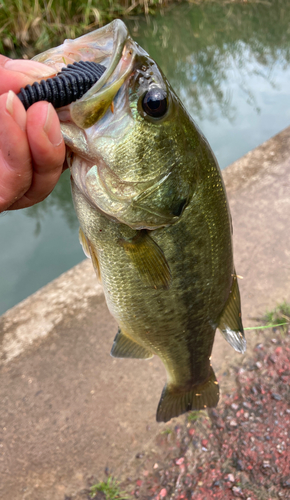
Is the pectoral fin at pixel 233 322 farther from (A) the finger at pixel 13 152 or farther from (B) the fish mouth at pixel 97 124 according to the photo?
(A) the finger at pixel 13 152

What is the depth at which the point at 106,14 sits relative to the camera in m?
8.52

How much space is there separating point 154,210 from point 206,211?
20cm

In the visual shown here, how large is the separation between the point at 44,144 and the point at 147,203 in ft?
1.21

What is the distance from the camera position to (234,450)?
1.95 metres

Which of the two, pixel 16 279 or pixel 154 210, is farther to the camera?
pixel 16 279

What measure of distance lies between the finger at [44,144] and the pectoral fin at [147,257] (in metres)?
0.33

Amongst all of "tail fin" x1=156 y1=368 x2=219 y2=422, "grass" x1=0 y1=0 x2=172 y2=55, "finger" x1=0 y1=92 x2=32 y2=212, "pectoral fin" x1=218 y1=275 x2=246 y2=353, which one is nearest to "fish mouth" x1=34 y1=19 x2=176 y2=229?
"finger" x1=0 y1=92 x2=32 y2=212

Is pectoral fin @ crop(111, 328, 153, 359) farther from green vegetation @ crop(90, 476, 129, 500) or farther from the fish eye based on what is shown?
the fish eye

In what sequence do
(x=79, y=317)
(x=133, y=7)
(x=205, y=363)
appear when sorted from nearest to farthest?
(x=205, y=363) → (x=79, y=317) → (x=133, y=7)

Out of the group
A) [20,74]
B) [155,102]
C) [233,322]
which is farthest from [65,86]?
[233,322]

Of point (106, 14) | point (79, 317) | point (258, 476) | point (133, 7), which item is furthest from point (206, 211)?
point (133, 7)

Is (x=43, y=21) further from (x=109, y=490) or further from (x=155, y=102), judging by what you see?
(x=109, y=490)

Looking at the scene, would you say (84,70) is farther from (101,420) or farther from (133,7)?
(133,7)

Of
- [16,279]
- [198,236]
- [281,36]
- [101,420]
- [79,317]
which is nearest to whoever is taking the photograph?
[198,236]
